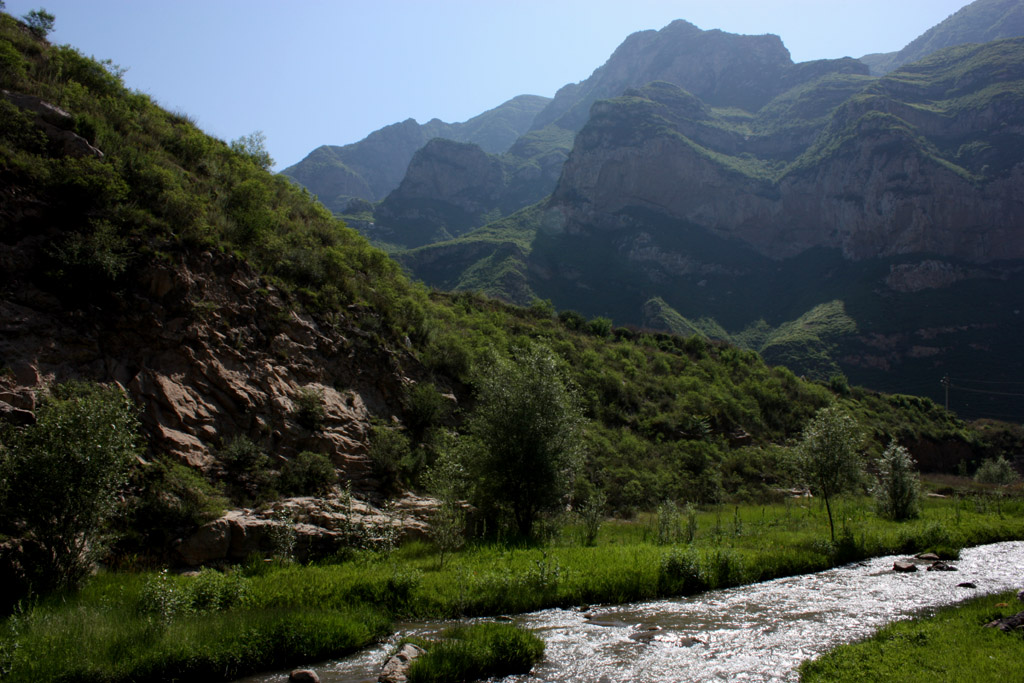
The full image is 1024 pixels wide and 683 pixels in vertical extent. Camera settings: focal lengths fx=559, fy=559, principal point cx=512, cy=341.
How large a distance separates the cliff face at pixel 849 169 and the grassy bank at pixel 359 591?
126854 millimetres

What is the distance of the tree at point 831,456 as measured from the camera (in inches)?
901

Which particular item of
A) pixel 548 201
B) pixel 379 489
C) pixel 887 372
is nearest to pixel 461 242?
pixel 548 201

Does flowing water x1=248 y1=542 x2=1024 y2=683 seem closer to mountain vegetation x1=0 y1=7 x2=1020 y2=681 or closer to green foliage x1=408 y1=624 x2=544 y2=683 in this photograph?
green foliage x1=408 y1=624 x2=544 y2=683

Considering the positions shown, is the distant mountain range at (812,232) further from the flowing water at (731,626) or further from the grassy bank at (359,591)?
the flowing water at (731,626)

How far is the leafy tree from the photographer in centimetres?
1218

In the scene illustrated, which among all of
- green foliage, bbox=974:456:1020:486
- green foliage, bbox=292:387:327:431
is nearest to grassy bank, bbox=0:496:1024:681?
green foliage, bbox=292:387:327:431

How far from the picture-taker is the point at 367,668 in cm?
1127

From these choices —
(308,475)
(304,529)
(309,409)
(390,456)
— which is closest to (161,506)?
(304,529)

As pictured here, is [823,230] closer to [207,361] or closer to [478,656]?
[207,361]

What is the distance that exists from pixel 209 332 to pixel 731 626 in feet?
64.2

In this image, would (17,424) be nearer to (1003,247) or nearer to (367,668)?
(367,668)

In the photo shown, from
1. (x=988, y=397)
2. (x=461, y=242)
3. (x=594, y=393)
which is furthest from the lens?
(x=461, y=242)

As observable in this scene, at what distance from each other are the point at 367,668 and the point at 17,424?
1121cm

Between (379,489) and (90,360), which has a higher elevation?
(90,360)
